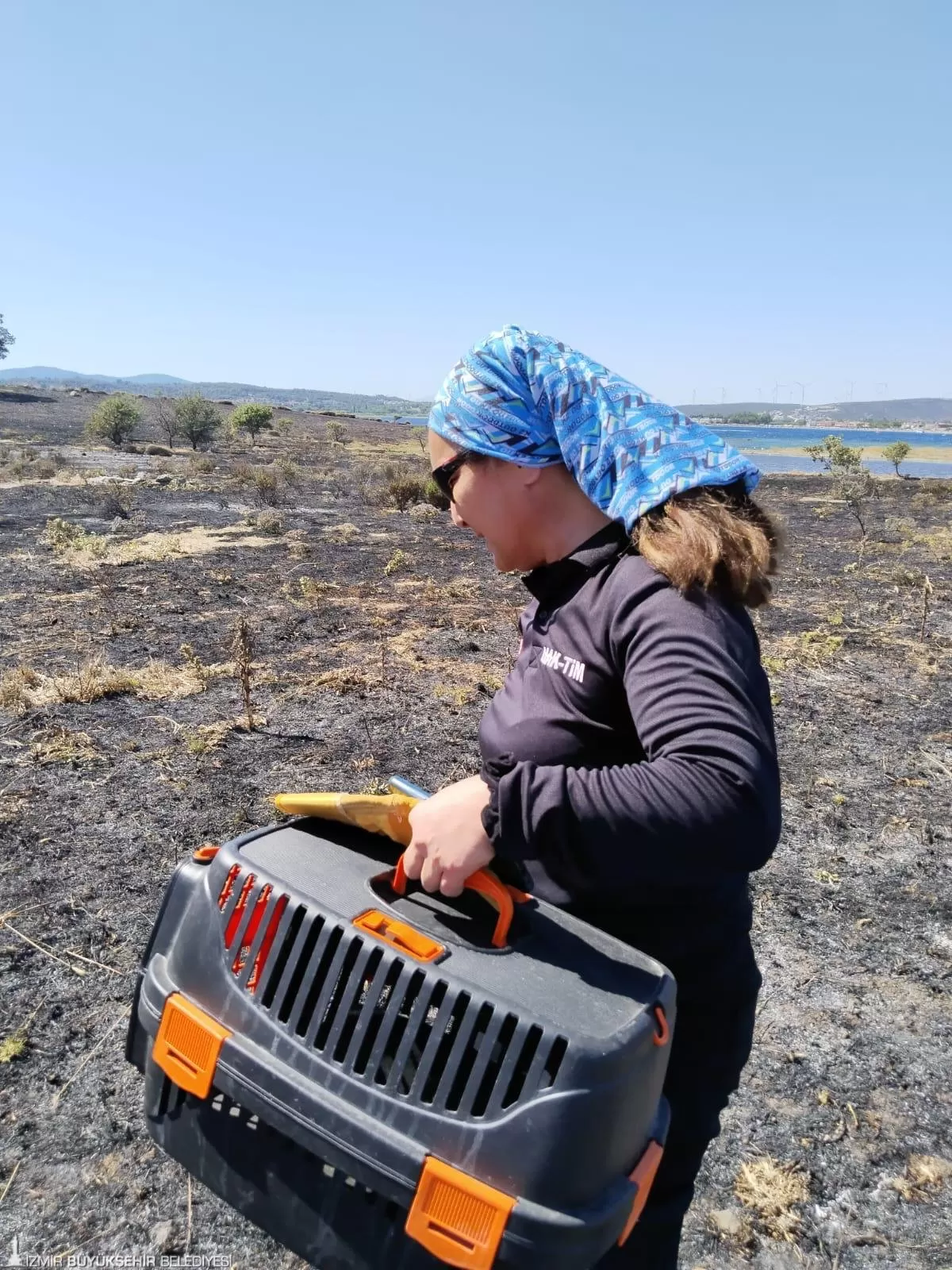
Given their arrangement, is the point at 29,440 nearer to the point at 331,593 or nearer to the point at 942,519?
the point at 331,593

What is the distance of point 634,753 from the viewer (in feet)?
4.09

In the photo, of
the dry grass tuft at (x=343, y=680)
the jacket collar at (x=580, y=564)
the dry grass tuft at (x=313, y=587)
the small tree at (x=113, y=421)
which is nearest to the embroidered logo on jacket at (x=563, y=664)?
the jacket collar at (x=580, y=564)

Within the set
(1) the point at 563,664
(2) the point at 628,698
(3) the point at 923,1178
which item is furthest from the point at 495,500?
(3) the point at 923,1178

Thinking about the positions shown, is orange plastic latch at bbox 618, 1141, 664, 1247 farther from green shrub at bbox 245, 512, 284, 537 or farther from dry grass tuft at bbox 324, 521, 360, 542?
green shrub at bbox 245, 512, 284, 537

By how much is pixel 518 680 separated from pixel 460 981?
51 cm

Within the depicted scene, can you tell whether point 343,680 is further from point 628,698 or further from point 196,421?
point 196,421

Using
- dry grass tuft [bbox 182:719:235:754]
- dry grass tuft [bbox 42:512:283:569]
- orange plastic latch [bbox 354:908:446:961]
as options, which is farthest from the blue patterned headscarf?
dry grass tuft [bbox 42:512:283:569]

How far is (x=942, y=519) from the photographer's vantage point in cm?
2031

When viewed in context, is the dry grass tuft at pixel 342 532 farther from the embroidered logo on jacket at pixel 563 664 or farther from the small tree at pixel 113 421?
the small tree at pixel 113 421

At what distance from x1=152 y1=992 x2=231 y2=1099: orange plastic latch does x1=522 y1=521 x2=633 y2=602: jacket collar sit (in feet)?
2.48

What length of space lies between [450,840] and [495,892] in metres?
0.09

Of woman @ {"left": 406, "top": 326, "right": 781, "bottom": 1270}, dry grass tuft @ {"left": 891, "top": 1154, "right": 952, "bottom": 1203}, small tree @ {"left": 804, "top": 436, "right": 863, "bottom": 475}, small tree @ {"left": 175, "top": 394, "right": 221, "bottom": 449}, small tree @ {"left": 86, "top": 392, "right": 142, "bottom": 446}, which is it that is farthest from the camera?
→ small tree @ {"left": 175, "top": 394, "right": 221, "bottom": 449}

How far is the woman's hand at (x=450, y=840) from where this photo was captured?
1.08m

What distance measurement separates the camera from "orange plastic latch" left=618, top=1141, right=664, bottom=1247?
99 cm
